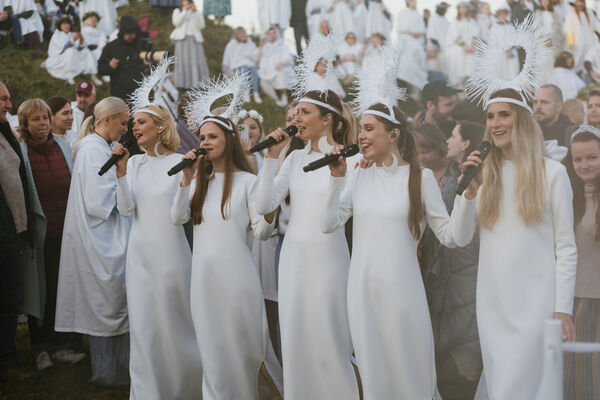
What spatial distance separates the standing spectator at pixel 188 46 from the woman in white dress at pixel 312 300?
11.8 metres

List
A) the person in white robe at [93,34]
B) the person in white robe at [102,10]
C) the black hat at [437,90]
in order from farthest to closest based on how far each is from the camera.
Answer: the person in white robe at [102,10] < the person in white robe at [93,34] < the black hat at [437,90]

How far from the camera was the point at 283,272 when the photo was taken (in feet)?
16.2

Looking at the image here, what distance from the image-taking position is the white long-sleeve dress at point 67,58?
16422mm

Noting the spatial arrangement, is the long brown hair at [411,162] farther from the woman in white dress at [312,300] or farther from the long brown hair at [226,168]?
the long brown hair at [226,168]

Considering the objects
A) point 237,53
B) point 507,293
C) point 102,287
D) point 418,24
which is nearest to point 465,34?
point 418,24

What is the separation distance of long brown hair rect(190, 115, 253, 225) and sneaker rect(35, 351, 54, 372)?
207cm

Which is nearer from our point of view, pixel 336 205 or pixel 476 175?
pixel 476 175

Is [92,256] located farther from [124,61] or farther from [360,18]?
[360,18]

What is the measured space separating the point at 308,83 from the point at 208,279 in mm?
1426

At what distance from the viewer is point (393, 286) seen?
4.38 metres

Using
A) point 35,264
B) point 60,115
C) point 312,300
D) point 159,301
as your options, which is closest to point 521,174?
point 312,300

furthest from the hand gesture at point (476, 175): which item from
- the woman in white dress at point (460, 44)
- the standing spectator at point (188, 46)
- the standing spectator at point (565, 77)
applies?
the woman in white dress at point (460, 44)

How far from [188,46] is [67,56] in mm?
2508

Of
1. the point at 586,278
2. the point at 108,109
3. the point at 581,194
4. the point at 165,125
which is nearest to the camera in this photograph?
the point at 586,278
